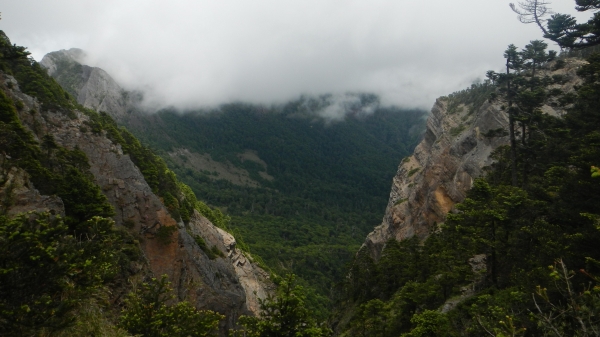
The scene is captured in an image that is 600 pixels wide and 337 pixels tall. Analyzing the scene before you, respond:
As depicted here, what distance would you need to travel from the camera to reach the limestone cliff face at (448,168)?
5512 centimetres

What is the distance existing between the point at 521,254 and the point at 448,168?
140 feet

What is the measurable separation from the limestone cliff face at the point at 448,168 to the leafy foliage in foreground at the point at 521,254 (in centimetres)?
1303

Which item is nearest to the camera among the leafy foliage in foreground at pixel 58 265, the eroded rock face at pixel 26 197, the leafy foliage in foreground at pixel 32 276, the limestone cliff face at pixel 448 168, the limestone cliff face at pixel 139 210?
the leafy foliage in foreground at pixel 32 276

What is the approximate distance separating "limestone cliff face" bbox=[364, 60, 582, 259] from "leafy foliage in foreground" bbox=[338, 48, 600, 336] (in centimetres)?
1303

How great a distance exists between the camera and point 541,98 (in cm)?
3488

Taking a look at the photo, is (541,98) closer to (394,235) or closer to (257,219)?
(394,235)

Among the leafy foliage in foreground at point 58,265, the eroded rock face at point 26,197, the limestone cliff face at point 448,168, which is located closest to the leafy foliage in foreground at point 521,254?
the leafy foliage in foreground at point 58,265

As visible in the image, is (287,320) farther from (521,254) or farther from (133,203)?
(133,203)

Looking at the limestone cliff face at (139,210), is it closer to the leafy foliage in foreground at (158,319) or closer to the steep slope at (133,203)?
the steep slope at (133,203)

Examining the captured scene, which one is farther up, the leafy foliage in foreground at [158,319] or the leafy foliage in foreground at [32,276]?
the leafy foliage in foreground at [32,276]

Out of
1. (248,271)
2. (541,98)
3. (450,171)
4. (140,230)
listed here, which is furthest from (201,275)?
(450,171)

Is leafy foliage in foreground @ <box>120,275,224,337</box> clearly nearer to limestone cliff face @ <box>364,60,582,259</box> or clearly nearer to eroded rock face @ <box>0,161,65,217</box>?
eroded rock face @ <box>0,161,65,217</box>

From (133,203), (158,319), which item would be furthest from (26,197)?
(133,203)

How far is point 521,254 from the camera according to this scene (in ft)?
73.2
